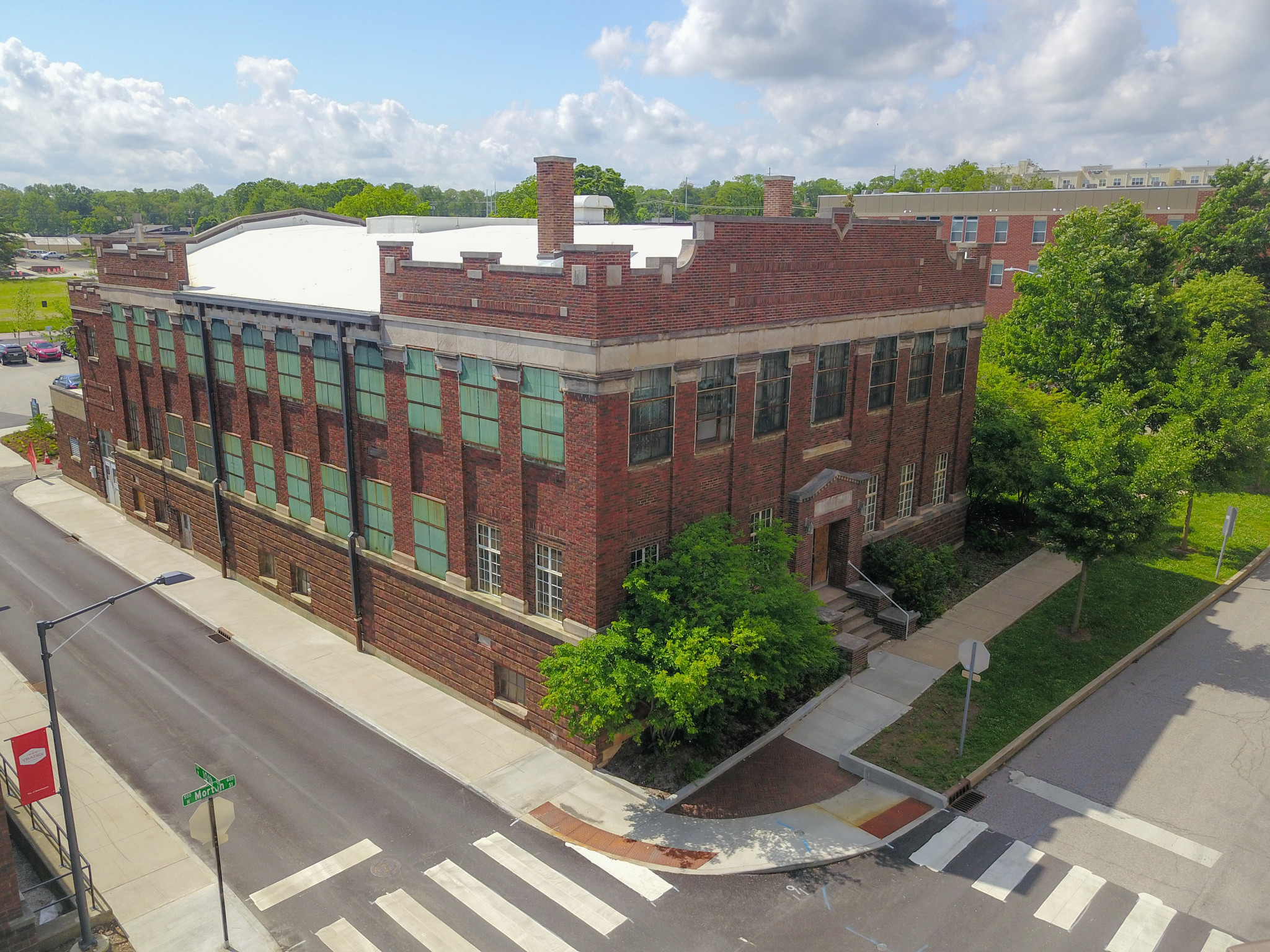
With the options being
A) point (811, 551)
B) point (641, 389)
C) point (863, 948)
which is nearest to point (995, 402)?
point (811, 551)

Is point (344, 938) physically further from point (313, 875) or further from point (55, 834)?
point (55, 834)

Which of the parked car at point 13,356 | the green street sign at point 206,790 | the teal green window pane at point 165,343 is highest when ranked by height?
the teal green window pane at point 165,343

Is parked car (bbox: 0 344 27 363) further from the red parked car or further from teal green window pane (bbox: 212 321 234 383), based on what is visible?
teal green window pane (bbox: 212 321 234 383)

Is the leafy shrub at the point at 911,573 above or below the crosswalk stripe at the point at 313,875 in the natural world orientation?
above

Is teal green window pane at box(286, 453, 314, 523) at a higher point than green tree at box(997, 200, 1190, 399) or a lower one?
lower

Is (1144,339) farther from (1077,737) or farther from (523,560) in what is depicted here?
(523,560)

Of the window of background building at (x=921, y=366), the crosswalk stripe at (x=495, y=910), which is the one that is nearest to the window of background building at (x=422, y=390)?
the crosswalk stripe at (x=495, y=910)

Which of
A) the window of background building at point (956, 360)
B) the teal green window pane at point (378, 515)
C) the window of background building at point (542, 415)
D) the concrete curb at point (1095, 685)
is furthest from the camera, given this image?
the window of background building at point (956, 360)

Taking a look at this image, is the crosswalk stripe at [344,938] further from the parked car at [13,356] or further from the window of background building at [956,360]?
the parked car at [13,356]

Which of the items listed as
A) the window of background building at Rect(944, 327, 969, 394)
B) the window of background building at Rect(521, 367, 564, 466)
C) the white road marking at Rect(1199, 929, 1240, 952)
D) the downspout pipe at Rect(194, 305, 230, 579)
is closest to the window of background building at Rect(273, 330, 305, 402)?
the downspout pipe at Rect(194, 305, 230, 579)
